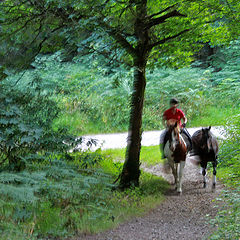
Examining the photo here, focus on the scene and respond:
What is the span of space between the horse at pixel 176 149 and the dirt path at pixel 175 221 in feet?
1.70

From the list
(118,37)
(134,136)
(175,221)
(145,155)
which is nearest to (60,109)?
(134,136)

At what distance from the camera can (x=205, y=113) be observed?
19.0 meters

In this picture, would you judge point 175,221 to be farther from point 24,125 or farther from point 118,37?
point 118,37

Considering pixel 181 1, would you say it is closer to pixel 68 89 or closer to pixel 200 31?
pixel 200 31

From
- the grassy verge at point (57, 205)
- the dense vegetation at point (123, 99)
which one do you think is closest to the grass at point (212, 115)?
the dense vegetation at point (123, 99)

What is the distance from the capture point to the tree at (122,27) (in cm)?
624

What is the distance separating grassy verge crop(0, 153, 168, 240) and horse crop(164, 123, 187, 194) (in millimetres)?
1495

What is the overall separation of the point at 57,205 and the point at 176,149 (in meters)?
3.90

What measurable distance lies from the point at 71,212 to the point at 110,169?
161 inches

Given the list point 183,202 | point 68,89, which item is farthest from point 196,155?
point 68,89

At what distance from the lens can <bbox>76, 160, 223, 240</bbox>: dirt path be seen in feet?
18.0

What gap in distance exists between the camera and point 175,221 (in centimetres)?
646

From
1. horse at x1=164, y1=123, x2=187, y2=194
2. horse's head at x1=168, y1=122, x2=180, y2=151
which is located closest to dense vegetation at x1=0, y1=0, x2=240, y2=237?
horse at x1=164, y1=123, x2=187, y2=194

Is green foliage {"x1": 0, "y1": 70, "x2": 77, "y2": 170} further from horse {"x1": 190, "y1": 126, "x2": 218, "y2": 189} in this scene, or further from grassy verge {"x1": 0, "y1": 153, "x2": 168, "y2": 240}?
horse {"x1": 190, "y1": 126, "x2": 218, "y2": 189}
